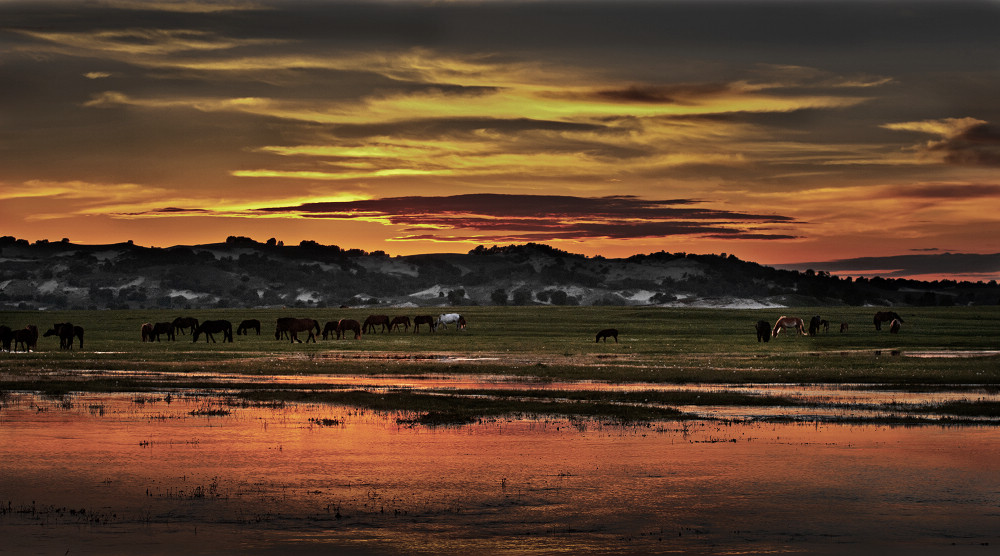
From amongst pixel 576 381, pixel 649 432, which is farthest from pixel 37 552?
pixel 576 381

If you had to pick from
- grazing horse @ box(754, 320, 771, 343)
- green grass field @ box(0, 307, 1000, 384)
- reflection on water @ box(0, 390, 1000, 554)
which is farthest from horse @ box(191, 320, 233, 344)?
reflection on water @ box(0, 390, 1000, 554)

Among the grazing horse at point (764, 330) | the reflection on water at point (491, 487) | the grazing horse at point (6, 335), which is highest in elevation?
the grazing horse at point (764, 330)

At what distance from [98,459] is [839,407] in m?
21.6

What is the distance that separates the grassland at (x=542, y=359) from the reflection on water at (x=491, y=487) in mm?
5702

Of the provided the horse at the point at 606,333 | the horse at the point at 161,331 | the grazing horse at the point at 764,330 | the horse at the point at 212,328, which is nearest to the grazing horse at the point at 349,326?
the horse at the point at 212,328

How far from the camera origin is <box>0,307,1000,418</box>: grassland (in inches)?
1596

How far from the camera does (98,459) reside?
21328mm

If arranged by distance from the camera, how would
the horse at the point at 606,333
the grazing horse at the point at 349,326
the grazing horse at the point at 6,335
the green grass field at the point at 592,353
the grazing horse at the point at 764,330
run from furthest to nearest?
1. the grazing horse at the point at 349,326
2. the horse at the point at 606,333
3. the grazing horse at the point at 764,330
4. the grazing horse at the point at 6,335
5. the green grass field at the point at 592,353

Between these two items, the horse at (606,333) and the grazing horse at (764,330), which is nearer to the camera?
the grazing horse at (764,330)

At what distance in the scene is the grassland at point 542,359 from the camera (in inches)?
1596

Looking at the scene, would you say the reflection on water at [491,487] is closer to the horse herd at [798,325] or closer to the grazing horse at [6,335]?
the grazing horse at [6,335]

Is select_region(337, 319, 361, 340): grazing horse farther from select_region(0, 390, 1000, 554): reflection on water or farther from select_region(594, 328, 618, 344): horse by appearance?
select_region(0, 390, 1000, 554): reflection on water

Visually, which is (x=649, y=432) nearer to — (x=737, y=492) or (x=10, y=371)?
(x=737, y=492)

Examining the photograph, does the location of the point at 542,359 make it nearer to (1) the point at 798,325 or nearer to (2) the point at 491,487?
(1) the point at 798,325
